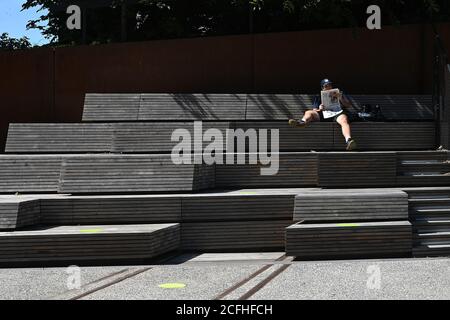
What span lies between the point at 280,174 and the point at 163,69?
159 inches

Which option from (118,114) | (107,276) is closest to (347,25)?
(118,114)

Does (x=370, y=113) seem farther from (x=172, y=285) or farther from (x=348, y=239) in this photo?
(x=172, y=285)

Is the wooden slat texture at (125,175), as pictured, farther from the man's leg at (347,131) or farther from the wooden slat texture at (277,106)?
the wooden slat texture at (277,106)

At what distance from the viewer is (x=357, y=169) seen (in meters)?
10.5

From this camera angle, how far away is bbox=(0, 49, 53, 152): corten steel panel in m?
14.0

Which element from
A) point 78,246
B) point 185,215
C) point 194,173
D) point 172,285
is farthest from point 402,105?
point 172,285

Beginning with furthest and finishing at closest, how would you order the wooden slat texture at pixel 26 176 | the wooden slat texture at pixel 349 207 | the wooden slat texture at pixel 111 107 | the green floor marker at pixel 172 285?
the wooden slat texture at pixel 111 107 → the wooden slat texture at pixel 26 176 → the wooden slat texture at pixel 349 207 → the green floor marker at pixel 172 285

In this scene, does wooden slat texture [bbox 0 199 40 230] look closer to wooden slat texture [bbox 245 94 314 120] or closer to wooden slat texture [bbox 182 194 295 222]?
wooden slat texture [bbox 182 194 295 222]

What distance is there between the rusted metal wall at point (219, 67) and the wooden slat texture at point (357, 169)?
3.27 m

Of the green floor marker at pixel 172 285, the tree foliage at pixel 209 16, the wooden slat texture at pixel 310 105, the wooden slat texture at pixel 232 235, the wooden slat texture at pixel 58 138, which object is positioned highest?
the tree foliage at pixel 209 16

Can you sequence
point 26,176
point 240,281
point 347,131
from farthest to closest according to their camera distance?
1. point 347,131
2. point 26,176
3. point 240,281

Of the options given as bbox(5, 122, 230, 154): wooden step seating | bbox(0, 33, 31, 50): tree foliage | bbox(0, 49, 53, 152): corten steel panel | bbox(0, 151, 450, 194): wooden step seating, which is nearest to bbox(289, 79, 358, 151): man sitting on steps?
bbox(0, 151, 450, 194): wooden step seating

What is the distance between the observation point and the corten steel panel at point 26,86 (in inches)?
551

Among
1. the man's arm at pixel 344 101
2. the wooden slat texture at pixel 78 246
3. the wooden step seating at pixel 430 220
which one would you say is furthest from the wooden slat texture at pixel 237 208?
the man's arm at pixel 344 101
